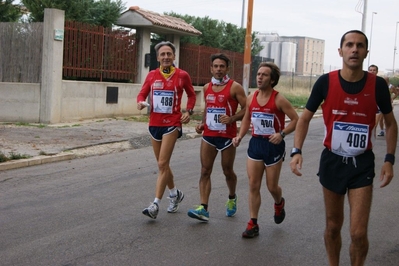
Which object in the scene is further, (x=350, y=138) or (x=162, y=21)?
(x=162, y=21)

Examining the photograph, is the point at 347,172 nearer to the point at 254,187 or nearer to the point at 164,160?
the point at 254,187

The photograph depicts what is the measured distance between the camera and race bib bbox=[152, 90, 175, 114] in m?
7.60

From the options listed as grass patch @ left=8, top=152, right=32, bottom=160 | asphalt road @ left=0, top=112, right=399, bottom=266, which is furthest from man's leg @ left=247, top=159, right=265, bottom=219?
grass patch @ left=8, top=152, right=32, bottom=160

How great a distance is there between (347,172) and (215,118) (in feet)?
9.09

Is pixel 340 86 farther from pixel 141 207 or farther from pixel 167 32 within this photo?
pixel 167 32

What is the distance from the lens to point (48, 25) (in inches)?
672

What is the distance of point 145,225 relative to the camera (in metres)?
7.15

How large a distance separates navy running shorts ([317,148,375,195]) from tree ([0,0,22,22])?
17817 millimetres

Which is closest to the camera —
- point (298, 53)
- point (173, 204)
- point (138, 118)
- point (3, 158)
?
point (173, 204)

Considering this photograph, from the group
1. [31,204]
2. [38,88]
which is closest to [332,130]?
[31,204]

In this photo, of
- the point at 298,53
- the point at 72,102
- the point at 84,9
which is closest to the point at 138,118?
the point at 72,102

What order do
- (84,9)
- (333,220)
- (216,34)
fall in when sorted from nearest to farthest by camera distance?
(333,220) < (84,9) < (216,34)

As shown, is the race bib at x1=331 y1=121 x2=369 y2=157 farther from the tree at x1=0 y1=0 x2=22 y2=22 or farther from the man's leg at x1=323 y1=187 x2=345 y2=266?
the tree at x1=0 y1=0 x2=22 y2=22

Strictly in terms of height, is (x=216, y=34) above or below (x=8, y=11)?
above
